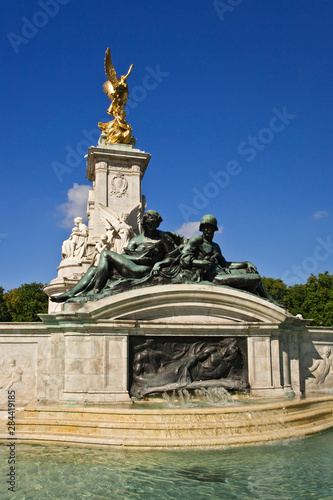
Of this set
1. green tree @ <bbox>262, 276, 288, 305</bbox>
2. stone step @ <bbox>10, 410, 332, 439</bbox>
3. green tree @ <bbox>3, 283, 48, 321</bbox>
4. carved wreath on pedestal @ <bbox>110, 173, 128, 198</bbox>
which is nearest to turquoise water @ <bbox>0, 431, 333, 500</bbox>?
stone step @ <bbox>10, 410, 332, 439</bbox>

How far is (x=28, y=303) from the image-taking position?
1517 inches

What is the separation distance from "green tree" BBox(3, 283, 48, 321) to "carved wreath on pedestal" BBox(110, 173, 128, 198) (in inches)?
873

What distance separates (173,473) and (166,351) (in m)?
3.58

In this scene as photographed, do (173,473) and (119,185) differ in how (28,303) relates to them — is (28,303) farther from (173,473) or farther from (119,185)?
(173,473)

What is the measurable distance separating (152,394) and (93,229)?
Result: 30.7ft

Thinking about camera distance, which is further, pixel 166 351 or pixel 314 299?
pixel 314 299

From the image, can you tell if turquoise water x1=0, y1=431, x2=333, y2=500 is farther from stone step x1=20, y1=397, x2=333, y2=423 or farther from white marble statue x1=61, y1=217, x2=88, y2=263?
white marble statue x1=61, y1=217, x2=88, y2=263

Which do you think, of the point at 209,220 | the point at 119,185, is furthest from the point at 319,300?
the point at 209,220

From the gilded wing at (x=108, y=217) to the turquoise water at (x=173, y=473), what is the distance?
408 inches

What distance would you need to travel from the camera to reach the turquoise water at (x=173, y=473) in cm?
591

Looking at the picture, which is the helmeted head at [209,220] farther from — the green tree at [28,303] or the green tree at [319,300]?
the green tree at [28,303]

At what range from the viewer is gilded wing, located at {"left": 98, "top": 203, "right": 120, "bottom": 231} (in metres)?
17.5

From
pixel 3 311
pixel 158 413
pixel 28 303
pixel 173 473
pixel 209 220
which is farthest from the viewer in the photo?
pixel 3 311

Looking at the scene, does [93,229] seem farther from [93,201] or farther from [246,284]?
[246,284]
